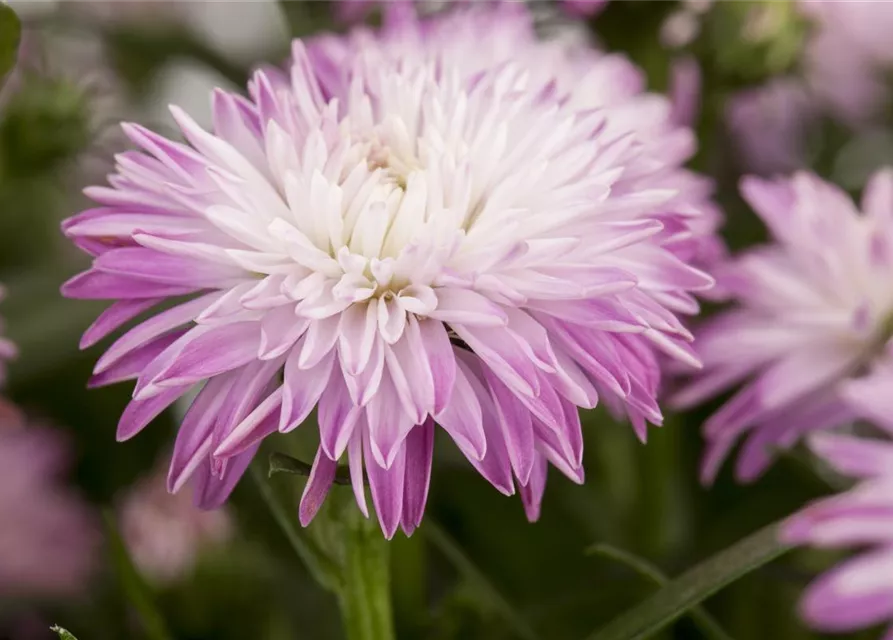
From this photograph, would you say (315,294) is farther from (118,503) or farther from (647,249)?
(118,503)

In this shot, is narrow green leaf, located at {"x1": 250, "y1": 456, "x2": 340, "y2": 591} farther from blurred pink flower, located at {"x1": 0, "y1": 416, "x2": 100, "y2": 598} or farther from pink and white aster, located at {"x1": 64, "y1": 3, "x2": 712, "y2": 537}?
blurred pink flower, located at {"x1": 0, "y1": 416, "x2": 100, "y2": 598}

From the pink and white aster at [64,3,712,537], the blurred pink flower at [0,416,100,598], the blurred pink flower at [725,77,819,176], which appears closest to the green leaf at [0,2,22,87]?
the pink and white aster at [64,3,712,537]

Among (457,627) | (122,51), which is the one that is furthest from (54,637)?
(122,51)

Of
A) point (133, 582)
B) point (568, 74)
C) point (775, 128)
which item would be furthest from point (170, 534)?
point (775, 128)

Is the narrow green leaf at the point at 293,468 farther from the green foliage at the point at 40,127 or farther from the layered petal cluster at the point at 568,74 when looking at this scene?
the green foliage at the point at 40,127

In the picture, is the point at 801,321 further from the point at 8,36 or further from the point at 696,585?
the point at 8,36

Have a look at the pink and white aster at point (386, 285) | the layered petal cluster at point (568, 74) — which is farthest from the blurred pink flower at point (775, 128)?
the pink and white aster at point (386, 285)
